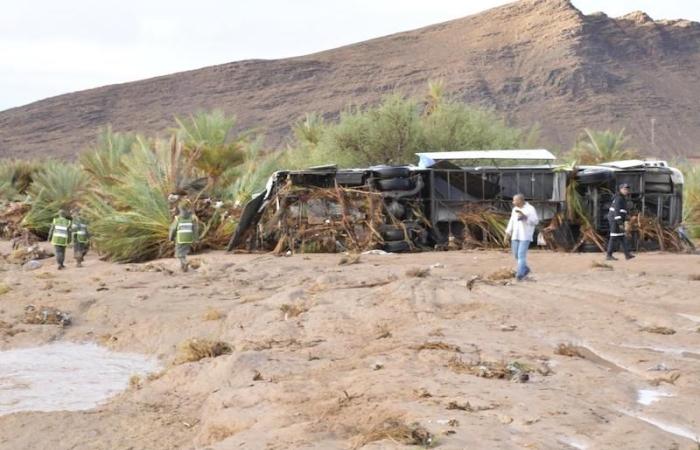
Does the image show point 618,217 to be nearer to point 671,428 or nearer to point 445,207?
point 445,207

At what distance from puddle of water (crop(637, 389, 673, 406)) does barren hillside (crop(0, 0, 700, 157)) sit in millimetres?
78042

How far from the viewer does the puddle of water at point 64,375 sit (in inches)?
405

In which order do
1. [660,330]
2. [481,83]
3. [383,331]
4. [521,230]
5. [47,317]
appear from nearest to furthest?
[660,330] → [383,331] → [47,317] → [521,230] → [481,83]

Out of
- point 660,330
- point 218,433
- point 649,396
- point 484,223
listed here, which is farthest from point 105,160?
point 649,396

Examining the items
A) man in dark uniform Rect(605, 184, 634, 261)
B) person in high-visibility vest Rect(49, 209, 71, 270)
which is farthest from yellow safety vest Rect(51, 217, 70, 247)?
man in dark uniform Rect(605, 184, 634, 261)

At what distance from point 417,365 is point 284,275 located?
9844 millimetres

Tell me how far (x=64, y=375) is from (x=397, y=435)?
6419mm

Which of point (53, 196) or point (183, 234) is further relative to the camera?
point (53, 196)

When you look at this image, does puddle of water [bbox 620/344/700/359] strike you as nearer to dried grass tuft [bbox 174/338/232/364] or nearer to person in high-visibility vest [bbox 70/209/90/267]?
dried grass tuft [bbox 174/338/232/364]

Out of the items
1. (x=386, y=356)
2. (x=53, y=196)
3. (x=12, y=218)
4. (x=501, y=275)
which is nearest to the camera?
(x=386, y=356)

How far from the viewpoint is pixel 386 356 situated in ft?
31.6

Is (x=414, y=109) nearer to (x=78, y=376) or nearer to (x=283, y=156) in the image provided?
(x=283, y=156)

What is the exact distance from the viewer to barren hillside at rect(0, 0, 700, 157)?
90875mm

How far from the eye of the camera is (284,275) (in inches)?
739
